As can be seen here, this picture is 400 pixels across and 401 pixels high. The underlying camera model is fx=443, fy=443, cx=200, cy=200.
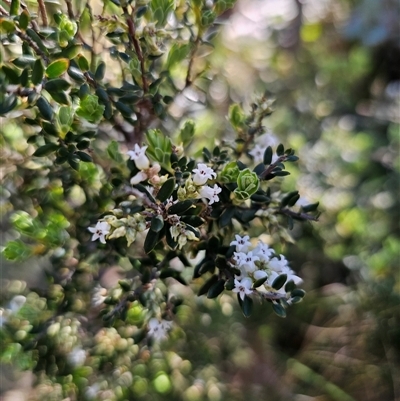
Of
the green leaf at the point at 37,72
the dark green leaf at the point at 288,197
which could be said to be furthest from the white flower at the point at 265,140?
the green leaf at the point at 37,72

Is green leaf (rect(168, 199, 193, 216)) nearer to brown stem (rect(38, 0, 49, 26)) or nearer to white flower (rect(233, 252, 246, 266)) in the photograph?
white flower (rect(233, 252, 246, 266))

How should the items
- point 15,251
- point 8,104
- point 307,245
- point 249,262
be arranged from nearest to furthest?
point 8,104
point 249,262
point 15,251
point 307,245

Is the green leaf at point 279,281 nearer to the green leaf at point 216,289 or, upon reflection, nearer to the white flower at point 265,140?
the green leaf at point 216,289

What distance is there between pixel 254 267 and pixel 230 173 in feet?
0.55

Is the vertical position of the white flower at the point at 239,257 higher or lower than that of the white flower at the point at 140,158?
lower

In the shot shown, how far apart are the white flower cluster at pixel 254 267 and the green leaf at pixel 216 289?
37mm

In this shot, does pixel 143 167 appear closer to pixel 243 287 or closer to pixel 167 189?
pixel 167 189

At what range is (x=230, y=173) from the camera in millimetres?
777

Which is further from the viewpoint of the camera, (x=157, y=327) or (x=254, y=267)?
(x=157, y=327)

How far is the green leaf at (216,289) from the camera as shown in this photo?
0.77 metres

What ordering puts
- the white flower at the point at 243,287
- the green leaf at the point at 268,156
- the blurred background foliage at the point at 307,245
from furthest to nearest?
the blurred background foliage at the point at 307,245
the green leaf at the point at 268,156
the white flower at the point at 243,287

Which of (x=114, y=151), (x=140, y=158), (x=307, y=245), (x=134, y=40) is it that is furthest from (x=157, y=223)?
(x=307, y=245)

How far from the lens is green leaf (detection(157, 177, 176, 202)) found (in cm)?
70

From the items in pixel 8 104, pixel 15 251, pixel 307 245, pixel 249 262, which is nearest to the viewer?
pixel 8 104
